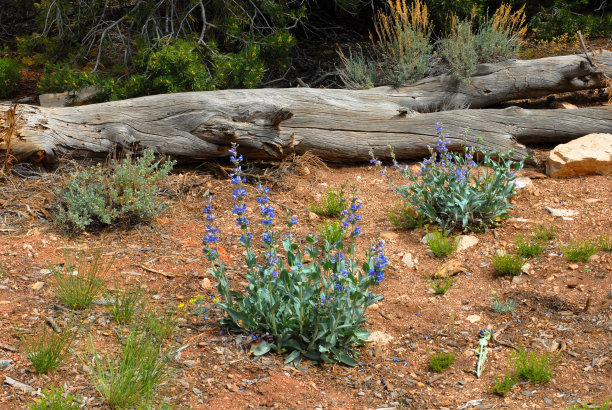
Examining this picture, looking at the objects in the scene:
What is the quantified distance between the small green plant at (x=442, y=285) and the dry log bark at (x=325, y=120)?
218cm

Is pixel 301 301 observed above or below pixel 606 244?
above

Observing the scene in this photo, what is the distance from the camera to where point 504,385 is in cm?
326

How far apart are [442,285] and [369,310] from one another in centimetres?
58

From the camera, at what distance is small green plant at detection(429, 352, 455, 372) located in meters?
Answer: 3.47

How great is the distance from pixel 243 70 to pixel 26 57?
3.65 m

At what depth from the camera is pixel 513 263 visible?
4.36 meters

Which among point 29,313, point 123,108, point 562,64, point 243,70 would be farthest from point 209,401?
point 562,64

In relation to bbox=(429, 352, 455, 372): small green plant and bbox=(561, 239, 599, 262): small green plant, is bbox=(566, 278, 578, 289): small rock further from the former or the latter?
bbox=(429, 352, 455, 372): small green plant

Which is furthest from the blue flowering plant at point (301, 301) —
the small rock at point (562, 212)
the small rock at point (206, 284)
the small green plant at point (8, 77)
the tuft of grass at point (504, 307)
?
the small green plant at point (8, 77)

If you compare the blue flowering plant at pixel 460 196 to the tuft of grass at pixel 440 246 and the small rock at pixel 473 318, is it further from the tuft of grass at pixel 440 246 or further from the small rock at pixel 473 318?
the small rock at pixel 473 318

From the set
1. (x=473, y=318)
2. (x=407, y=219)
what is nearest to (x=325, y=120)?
(x=407, y=219)

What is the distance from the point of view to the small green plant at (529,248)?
4.55 metres

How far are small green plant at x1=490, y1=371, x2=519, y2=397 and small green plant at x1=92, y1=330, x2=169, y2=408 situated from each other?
1.69 metres

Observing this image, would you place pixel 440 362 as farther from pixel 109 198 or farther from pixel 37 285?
pixel 109 198
